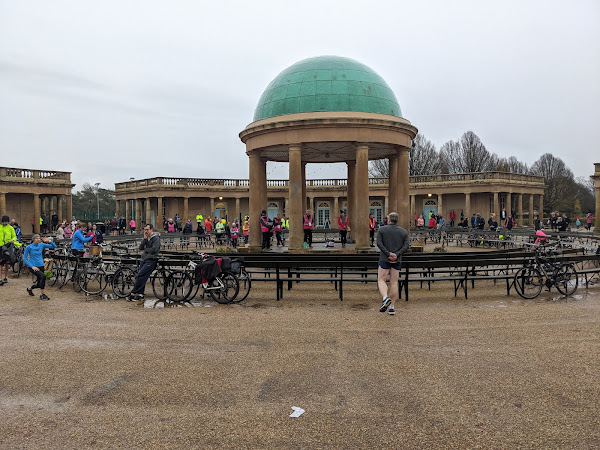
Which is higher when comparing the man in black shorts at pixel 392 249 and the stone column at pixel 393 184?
the stone column at pixel 393 184

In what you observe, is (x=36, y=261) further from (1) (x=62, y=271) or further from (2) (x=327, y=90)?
(2) (x=327, y=90)

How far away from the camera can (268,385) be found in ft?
18.6

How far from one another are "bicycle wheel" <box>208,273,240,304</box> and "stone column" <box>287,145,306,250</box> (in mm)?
7527

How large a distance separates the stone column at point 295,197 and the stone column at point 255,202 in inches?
78.2

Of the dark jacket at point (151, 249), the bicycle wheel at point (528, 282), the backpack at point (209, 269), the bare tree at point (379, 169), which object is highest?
the bare tree at point (379, 169)

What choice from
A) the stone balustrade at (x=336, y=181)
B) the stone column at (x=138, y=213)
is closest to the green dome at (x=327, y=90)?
the stone balustrade at (x=336, y=181)

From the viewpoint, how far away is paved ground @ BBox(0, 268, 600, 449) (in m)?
4.44

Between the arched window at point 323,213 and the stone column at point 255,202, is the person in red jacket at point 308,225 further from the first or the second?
the arched window at point 323,213

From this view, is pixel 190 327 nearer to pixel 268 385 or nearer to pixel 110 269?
pixel 268 385

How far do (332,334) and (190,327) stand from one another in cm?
262

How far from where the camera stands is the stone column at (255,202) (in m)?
20.1

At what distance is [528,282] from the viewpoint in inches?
484

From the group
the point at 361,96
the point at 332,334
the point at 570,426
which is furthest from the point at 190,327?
the point at 361,96

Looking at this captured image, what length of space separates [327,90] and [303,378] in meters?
15.1
